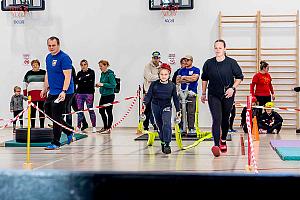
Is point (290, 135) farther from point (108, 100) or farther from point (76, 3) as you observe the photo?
point (76, 3)

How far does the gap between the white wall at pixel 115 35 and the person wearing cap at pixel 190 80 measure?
3865 mm

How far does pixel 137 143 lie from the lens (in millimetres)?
10086

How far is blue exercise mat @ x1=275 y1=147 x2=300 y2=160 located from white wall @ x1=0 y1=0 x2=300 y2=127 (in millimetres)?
5850

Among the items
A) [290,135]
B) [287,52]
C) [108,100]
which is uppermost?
[287,52]

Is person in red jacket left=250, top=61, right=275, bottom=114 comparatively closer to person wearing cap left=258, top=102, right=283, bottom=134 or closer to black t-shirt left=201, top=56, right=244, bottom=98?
person wearing cap left=258, top=102, right=283, bottom=134

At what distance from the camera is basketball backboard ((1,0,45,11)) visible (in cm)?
1441

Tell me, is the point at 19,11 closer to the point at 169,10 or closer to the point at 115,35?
the point at 115,35

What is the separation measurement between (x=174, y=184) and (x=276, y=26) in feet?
45.2

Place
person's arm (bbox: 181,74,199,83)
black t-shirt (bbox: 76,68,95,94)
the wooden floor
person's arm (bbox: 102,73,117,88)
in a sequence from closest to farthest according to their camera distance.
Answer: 1. the wooden floor
2. person's arm (bbox: 181,74,199,83)
3. person's arm (bbox: 102,73,117,88)
4. black t-shirt (bbox: 76,68,95,94)

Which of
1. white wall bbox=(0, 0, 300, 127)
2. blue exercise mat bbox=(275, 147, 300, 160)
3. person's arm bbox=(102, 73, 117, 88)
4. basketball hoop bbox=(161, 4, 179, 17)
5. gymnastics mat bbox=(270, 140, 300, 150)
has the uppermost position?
basketball hoop bbox=(161, 4, 179, 17)

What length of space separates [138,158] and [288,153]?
212 centimetres

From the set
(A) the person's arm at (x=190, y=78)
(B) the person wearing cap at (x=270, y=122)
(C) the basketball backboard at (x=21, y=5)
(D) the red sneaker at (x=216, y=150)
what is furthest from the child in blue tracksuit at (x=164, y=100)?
(C) the basketball backboard at (x=21, y=5)

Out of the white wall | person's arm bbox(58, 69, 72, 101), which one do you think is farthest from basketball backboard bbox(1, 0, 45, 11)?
person's arm bbox(58, 69, 72, 101)

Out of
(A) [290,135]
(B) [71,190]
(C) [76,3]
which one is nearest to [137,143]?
(A) [290,135]
